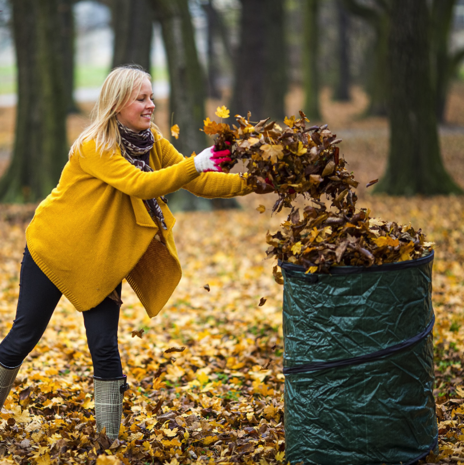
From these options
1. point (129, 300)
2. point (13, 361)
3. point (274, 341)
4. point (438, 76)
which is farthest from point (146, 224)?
point (438, 76)

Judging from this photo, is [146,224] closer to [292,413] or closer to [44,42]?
[292,413]

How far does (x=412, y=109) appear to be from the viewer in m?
12.6

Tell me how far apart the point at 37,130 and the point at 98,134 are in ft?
39.0

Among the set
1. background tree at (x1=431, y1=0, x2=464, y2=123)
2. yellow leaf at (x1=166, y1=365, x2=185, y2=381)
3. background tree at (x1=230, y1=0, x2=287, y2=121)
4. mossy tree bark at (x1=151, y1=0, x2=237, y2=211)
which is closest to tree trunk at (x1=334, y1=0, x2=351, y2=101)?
background tree at (x1=431, y1=0, x2=464, y2=123)

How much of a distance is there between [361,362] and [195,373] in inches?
85.3

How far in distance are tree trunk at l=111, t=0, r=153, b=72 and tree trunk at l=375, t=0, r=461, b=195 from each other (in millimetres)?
7082

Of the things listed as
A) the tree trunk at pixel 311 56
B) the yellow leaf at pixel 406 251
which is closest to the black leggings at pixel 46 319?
the yellow leaf at pixel 406 251

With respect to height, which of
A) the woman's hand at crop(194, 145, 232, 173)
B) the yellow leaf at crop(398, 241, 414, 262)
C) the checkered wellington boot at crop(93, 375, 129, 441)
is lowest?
the checkered wellington boot at crop(93, 375, 129, 441)

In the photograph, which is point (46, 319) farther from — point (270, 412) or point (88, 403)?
point (270, 412)

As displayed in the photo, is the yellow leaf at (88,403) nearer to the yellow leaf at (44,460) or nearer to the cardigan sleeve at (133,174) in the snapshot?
the yellow leaf at (44,460)

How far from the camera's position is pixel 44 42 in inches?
504

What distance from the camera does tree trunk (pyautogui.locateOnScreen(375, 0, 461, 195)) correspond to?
40.6ft

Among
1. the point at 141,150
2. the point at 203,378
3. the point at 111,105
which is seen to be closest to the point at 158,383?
the point at 203,378

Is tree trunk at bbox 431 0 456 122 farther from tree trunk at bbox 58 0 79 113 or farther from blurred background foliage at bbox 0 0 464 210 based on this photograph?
tree trunk at bbox 58 0 79 113
